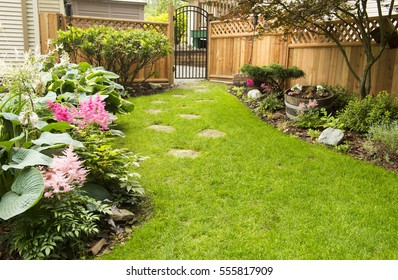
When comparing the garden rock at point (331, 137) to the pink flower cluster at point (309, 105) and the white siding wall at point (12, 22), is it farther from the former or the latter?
the white siding wall at point (12, 22)

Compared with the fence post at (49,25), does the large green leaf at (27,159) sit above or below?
below

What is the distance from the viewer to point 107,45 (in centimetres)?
668

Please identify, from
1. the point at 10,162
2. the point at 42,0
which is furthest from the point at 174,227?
the point at 42,0

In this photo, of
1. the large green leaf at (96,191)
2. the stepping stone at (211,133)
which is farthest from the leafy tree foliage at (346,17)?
the large green leaf at (96,191)

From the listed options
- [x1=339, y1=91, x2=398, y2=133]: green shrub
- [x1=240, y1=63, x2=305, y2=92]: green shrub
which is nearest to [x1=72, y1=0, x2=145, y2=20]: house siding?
[x1=240, y1=63, x2=305, y2=92]: green shrub

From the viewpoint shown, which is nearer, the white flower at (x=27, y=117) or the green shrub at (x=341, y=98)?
the white flower at (x=27, y=117)

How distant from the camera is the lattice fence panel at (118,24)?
7.56 m

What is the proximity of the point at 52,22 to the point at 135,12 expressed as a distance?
8.22m

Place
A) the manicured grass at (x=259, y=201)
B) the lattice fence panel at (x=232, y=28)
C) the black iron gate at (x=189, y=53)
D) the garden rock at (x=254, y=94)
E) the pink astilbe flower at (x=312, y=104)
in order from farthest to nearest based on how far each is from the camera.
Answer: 1. the black iron gate at (x=189, y=53)
2. the lattice fence panel at (x=232, y=28)
3. the garden rock at (x=254, y=94)
4. the pink astilbe flower at (x=312, y=104)
5. the manicured grass at (x=259, y=201)

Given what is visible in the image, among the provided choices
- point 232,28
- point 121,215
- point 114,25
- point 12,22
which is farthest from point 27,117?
point 232,28

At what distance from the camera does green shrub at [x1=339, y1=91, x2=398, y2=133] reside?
442 cm

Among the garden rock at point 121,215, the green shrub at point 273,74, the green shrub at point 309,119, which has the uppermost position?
the green shrub at point 273,74

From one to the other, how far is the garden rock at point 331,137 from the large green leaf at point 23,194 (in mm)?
3351

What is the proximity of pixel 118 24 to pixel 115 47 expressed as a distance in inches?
61.7
